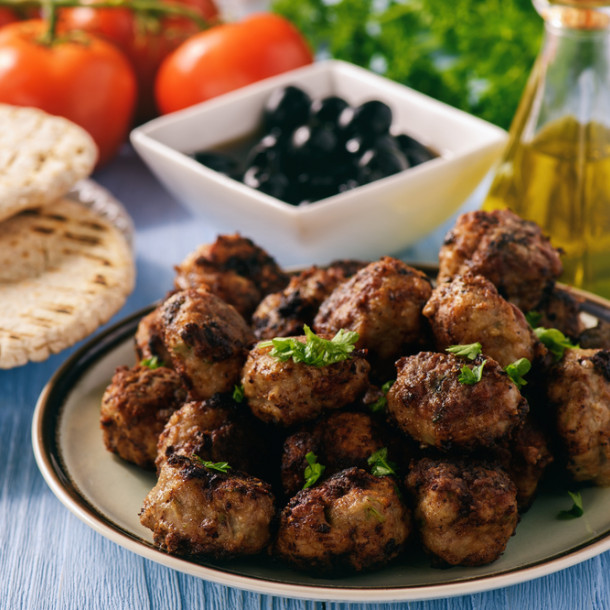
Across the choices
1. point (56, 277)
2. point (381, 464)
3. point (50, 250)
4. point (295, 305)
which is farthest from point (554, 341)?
point (50, 250)

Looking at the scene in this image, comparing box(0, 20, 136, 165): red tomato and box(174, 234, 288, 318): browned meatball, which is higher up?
box(174, 234, 288, 318): browned meatball

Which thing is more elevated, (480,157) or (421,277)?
(421,277)

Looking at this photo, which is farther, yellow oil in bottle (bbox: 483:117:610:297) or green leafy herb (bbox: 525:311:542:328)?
yellow oil in bottle (bbox: 483:117:610:297)

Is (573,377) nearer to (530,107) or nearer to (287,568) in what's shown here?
(287,568)

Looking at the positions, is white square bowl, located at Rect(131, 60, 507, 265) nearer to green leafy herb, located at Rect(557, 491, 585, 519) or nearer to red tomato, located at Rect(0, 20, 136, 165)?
red tomato, located at Rect(0, 20, 136, 165)

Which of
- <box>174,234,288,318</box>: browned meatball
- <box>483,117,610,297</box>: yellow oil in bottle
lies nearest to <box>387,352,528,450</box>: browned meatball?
<box>174,234,288,318</box>: browned meatball

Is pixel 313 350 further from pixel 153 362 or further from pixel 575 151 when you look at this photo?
pixel 575 151

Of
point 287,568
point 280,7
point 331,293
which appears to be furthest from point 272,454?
point 280,7

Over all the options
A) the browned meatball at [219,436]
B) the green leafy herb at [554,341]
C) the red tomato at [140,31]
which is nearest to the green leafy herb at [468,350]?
the green leafy herb at [554,341]
